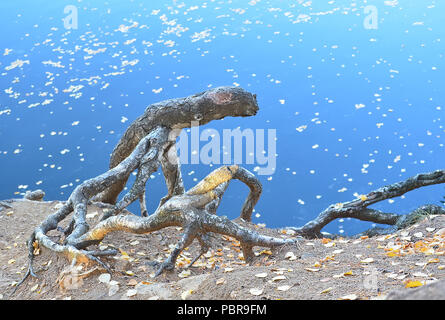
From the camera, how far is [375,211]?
5371 mm

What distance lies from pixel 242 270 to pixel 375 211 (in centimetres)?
278

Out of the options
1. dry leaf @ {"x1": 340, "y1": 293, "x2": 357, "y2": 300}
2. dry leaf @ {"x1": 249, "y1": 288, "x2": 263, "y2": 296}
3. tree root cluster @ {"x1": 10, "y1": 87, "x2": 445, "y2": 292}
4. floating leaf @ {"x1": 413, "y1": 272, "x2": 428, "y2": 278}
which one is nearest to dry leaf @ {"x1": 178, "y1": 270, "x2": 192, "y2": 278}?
tree root cluster @ {"x1": 10, "y1": 87, "x2": 445, "y2": 292}

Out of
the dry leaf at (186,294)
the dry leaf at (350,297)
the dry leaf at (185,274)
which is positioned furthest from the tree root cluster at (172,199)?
the dry leaf at (350,297)

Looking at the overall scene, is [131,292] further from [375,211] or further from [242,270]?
[375,211]

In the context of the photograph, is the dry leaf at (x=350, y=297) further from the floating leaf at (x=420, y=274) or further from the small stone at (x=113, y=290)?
the small stone at (x=113, y=290)

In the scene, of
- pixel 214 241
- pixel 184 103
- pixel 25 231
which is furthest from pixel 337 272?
pixel 25 231

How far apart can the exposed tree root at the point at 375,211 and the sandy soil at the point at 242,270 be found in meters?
0.93

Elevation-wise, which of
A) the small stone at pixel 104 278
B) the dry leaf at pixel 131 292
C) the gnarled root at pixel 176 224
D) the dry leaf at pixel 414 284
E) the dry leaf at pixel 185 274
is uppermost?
the gnarled root at pixel 176 224

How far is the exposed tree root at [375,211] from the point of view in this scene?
16.9ft

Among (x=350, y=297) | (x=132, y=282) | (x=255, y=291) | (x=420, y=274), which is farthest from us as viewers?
(x=132, y=282)

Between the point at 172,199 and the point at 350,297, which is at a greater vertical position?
the point at 172,199

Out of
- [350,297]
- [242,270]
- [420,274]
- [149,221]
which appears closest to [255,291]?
[242,270]

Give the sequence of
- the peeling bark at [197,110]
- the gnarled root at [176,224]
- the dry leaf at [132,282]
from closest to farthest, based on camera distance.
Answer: the dry leaf at [132,282]
the gnarled root at [176,224]
the peeling bark at [197,110]
